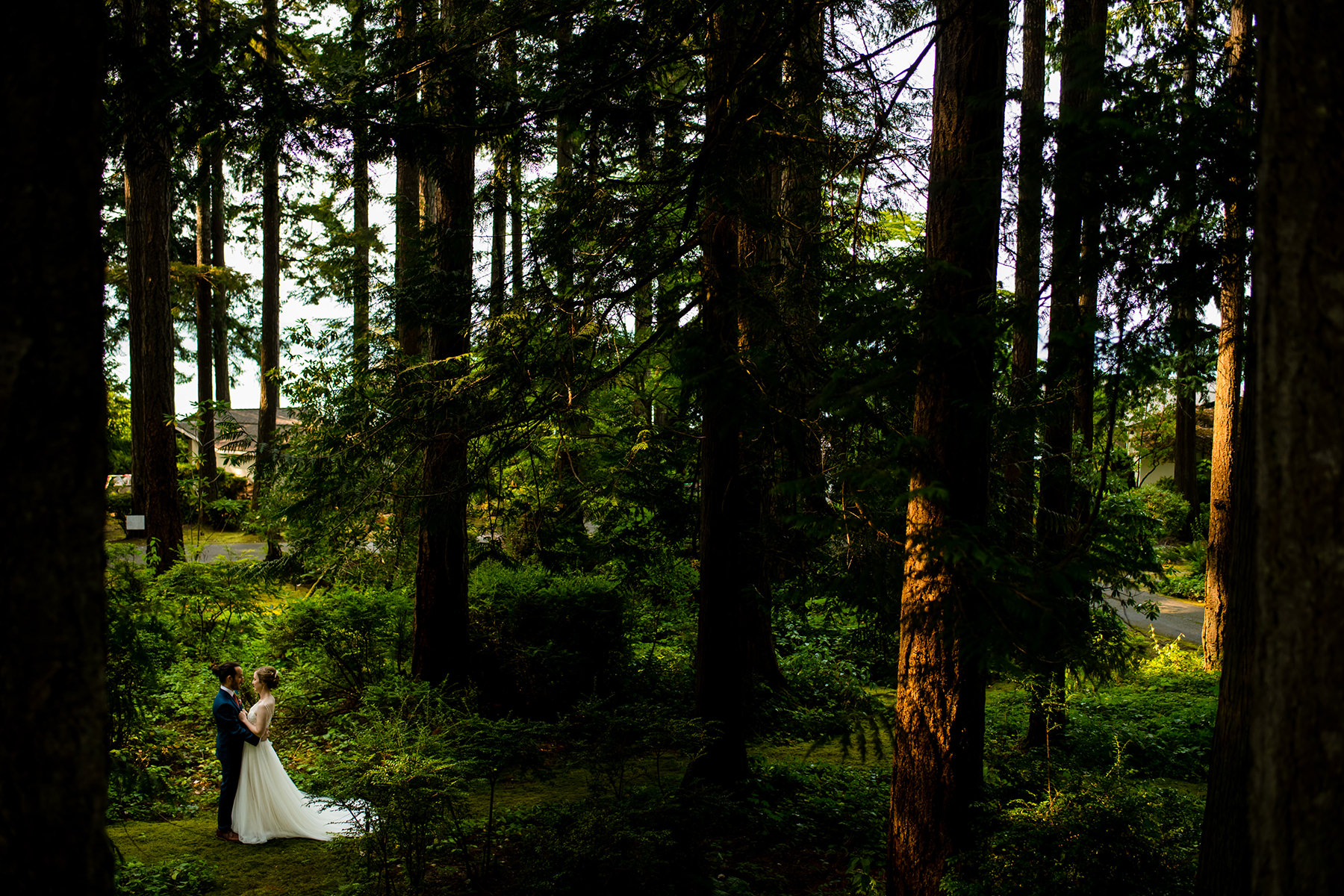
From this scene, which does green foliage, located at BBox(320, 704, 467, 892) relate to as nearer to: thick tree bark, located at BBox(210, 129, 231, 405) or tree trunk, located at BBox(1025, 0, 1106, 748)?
tree trunk, located at BBox(1025, 0, 1106, 748)

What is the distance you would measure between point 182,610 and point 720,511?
8.18 metres

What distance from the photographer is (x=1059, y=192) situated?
13.3 ft

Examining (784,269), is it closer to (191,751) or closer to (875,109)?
(875,109)

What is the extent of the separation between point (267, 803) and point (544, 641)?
4227mm

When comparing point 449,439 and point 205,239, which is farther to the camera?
point 205,239

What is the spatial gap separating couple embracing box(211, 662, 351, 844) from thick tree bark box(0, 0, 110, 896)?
5850 mm

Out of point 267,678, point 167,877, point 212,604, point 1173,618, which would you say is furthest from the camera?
point 1173,618

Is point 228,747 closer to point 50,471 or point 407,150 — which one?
point 407,150

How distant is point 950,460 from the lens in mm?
4863

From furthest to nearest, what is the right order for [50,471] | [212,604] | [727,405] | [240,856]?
[212,604] → [240,856] → [727,405] → [50,471]

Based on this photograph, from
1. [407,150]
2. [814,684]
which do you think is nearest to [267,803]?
[407,150]

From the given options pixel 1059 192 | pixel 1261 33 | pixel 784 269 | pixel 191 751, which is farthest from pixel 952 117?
pixel 191 751

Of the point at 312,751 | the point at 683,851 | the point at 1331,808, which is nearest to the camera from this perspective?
the point at 1331,808

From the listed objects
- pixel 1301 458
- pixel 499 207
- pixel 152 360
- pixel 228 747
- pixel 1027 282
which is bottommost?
pixel 228 747
